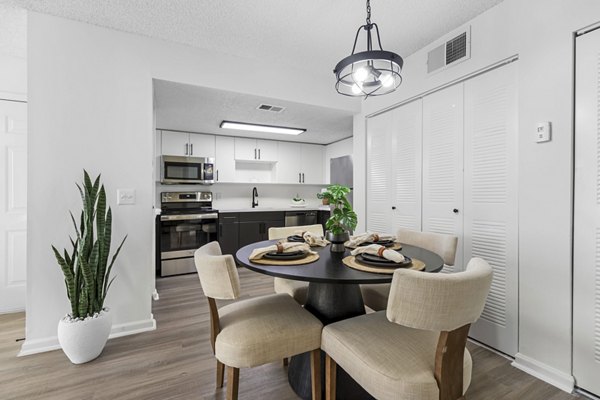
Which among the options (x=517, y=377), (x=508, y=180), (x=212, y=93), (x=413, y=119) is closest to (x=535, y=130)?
(x=508, y=180)

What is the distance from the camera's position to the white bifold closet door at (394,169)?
2.72 meters

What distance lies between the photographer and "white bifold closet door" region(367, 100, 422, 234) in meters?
2.72

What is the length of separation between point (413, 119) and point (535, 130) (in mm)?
1073

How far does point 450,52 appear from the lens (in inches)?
93.4

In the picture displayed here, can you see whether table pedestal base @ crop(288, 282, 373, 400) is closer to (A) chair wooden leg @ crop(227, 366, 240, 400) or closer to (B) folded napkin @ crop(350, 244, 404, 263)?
(B) folded napkin @ crop(350, 244, 404, 263)

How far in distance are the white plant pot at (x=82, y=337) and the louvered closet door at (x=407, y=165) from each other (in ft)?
8.66

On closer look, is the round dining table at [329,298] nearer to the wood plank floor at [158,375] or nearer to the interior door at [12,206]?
the wood plank floor at [158,375]

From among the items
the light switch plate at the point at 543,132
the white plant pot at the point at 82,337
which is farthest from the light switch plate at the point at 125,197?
the light switch plate at the point at 543,132

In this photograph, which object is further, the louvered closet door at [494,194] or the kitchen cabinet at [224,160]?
the kitchen cabinet at [224,160]

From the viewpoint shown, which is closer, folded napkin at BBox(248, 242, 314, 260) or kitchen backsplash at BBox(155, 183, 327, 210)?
folded napkin at BBox(248, 242, 314, 260)

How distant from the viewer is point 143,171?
7.89 ft

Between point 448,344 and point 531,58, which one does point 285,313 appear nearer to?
point 448,344

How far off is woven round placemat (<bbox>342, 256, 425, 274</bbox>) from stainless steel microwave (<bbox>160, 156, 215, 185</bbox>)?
137 inches

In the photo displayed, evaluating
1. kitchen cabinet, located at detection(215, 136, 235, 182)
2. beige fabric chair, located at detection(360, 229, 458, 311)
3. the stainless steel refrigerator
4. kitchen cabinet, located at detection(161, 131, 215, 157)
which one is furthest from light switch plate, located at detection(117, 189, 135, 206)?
the stainless steel refrigerator
